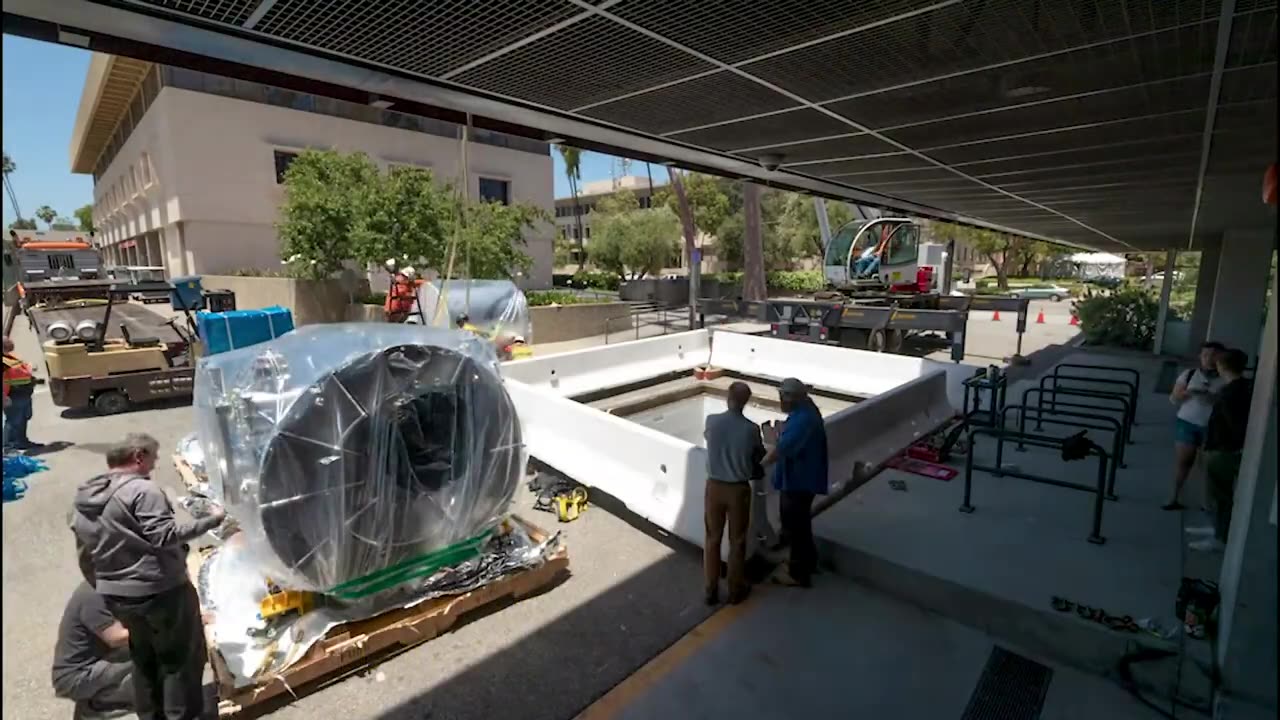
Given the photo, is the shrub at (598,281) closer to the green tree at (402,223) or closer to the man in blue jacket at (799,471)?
the green tree at (402,223)

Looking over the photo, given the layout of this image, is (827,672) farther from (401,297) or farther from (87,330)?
(87,330)

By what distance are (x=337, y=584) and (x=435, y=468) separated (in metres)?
0.95

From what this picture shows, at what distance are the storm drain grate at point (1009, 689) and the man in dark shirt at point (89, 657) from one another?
4.62m

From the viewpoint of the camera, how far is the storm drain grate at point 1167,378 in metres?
10.8

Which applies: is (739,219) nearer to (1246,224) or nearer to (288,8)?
(1246,224)

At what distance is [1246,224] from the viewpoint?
11.6 m

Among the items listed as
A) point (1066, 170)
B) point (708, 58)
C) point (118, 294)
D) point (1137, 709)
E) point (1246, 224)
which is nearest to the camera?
point (1137, 709)

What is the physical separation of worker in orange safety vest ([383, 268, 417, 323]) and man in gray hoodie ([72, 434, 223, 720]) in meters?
9.12

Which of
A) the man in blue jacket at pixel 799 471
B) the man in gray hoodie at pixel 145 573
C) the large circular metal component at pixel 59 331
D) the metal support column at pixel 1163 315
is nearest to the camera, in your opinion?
the man in gray hoodie at pixel 145 573

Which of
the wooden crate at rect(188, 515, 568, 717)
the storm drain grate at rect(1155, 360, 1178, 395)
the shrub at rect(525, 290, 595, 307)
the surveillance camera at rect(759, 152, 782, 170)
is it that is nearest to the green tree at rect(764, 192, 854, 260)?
the shrub at rect(525, 290, 595, 307)

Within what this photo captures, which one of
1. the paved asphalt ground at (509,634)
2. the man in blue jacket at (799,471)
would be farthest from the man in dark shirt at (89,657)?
the man in blue jacket at (799,471)

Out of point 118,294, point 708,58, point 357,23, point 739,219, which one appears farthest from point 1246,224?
point 739,219

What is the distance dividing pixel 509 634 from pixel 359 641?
3.24ft

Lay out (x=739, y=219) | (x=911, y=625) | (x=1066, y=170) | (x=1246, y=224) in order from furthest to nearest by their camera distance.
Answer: (x=739, y=219), (x=1246, y=224), (x=1066, y=170), (x=911, y=625)
